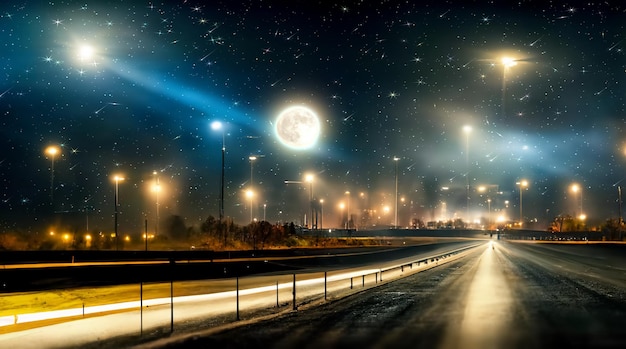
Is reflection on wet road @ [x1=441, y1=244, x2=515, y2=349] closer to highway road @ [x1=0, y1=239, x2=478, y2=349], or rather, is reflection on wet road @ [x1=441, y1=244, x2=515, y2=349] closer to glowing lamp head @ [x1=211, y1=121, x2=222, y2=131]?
highway road @ [x1=0, y1=239, x2=478, y2=349]

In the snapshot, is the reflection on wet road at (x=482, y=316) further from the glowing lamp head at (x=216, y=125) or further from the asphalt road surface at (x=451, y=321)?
the glowing lamp head at (x=216, y=125)

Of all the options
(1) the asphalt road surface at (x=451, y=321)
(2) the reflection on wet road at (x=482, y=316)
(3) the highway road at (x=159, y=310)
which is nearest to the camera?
(2) the reflection on wet road at (x=482, y=316)

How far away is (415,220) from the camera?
182500 mm

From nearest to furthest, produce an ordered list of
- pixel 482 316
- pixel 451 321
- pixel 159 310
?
pixel 451 321
pixel 482 316
pixel 159 310

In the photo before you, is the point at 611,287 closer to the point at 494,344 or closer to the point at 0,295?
the point at 494,344

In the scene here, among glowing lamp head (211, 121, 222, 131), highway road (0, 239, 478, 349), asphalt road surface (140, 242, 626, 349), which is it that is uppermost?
glowing lamp head (211, 121, 222, 131)

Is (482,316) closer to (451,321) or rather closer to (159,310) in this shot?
(451,321)

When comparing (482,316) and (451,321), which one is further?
(482,316)

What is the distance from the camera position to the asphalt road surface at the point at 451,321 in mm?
15148

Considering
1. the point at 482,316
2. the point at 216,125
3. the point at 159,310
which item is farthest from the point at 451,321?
the point at 216,125

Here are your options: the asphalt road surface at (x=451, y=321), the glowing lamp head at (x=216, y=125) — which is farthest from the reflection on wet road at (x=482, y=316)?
the glowing lamp head at (x=216, y=125)

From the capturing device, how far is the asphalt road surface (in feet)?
49.7

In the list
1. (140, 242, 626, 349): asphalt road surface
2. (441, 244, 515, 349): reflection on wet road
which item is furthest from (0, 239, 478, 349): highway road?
(441, 244, 515, 349): reflection on wet road

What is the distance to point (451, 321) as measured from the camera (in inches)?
736
